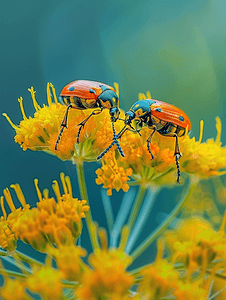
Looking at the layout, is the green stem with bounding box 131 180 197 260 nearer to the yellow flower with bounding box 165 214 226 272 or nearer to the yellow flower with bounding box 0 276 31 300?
the yellow flower with bounding box 165 214 226 272

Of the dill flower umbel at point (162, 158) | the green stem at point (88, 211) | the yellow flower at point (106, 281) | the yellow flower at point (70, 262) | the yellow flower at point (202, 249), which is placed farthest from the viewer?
the dill flower umbel at point (162, 158)

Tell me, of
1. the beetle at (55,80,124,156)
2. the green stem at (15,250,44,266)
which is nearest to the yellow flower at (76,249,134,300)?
the green stem at (15,250,44,266)

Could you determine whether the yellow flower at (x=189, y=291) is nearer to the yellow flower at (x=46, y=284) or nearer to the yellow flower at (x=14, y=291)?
the yellow flower at (x=46, y=284)

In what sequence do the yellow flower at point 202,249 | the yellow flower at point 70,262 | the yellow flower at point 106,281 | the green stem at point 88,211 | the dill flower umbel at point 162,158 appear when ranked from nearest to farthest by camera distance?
the yellow flower at point 106,281, the yellow flower at point 70,262, the yellow flower at point 202,249, the green stem at point 88,211, the dill flower umbel at point 162,158

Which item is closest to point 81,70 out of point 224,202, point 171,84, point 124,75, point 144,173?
point 124,75

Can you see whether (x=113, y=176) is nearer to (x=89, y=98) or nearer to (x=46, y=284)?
(x=89, y=98)

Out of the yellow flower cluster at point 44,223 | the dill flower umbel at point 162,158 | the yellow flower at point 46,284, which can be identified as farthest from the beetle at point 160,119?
the yellow flower at point 46,284
